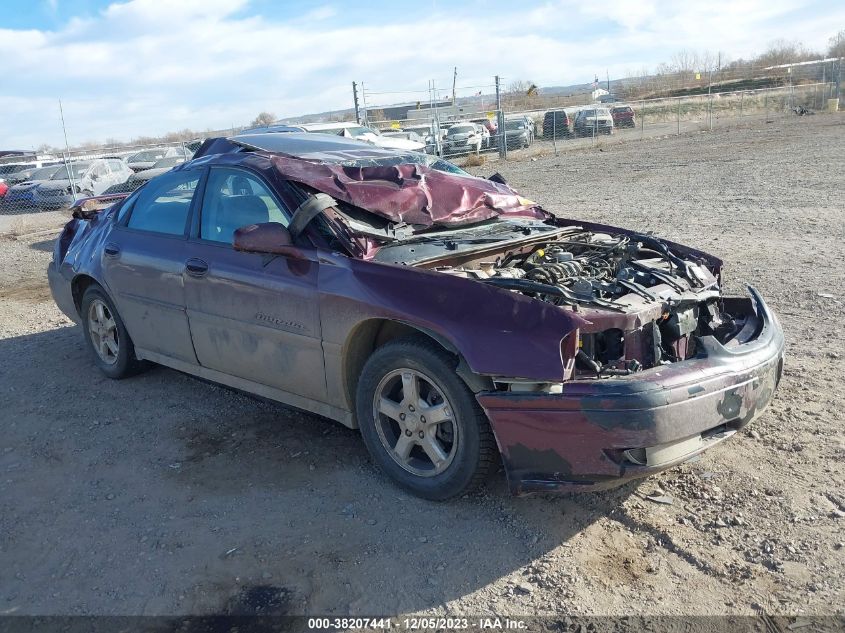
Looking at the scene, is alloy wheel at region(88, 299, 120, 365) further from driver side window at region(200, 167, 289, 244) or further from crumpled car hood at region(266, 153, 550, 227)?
crumpled car hood at region(266, 153, 550, 227)

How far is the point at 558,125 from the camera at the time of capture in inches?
1355

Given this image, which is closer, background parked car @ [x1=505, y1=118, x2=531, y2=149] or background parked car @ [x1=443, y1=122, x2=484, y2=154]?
background parked car @ [x1=443, y1=122, x2=484, y2=154]

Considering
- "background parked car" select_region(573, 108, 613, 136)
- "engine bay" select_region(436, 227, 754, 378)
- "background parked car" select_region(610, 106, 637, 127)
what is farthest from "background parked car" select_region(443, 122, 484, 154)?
"engine bay" select_region(436, 227, 754, 378)

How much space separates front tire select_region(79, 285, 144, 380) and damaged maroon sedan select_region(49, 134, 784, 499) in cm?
9

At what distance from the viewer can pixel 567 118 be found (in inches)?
1364

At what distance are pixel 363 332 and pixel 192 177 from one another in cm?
190

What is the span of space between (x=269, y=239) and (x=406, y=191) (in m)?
0.97

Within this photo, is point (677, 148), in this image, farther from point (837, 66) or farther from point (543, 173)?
point (837, 66)

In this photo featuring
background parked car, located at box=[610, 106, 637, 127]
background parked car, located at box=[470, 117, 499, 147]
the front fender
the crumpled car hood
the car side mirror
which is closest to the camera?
the front fender

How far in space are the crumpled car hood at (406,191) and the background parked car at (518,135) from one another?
2658cm

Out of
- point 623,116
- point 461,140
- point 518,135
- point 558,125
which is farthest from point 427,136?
point 623,116

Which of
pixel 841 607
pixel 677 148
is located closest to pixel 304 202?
pixel 841 607

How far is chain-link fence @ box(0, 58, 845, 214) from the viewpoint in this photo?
819 inches

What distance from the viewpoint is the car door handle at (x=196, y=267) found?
4.68 meters
